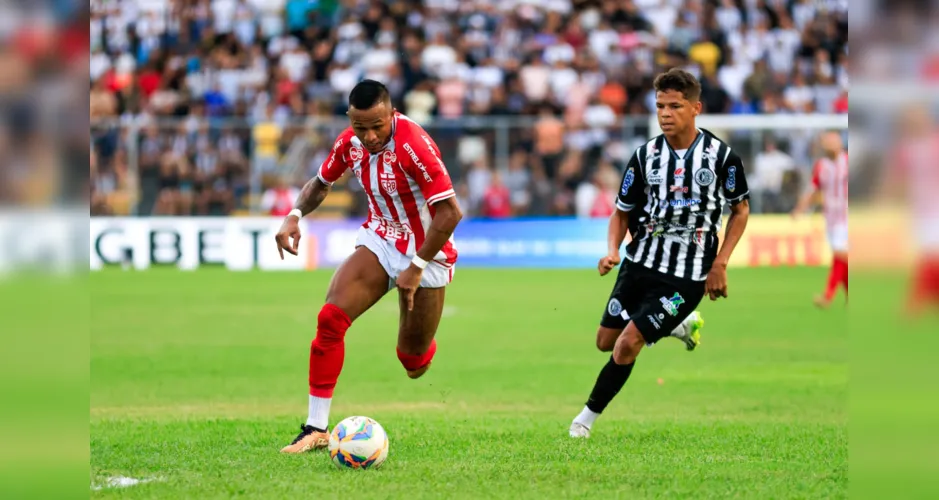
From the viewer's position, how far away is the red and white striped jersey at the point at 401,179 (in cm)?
848

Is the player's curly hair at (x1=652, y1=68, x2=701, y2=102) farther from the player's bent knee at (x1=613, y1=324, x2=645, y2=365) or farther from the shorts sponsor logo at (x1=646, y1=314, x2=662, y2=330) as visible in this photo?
the player's bent knee at (x1=613, y1=324, x2=645, y2=365)

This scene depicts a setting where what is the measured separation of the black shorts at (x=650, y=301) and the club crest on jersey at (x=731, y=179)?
707 mm

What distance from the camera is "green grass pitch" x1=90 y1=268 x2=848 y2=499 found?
7.31m

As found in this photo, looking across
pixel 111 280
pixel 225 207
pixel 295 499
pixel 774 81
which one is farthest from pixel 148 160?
pixel 295 499

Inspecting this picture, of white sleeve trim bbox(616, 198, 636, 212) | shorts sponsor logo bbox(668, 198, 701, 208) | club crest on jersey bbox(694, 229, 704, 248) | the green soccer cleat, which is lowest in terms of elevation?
the green soccer cleat

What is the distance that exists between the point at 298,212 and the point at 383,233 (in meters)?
0.64

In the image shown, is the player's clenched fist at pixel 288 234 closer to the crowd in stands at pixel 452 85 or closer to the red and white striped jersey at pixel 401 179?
the red and white striped jersey at pixel 401 179

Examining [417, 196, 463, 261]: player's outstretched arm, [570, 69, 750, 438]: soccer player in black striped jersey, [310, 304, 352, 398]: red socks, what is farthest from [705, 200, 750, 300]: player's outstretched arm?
[310, 304, 352, 398]: red socks

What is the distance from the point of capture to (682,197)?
9.01m

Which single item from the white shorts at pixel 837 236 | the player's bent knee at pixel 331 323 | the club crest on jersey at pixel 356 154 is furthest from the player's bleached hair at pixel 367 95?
the white shorts at pixel 837 236

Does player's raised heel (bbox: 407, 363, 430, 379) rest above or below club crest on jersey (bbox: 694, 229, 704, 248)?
below

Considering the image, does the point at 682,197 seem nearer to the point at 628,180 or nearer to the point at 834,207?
the point at 628,180

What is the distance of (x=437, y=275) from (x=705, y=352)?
272 inches

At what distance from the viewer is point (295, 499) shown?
6637 millimetres
